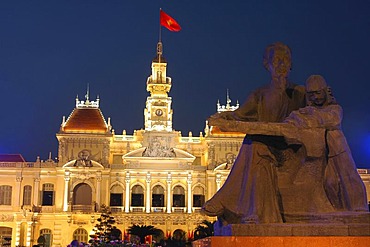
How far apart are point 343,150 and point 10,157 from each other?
1824 inches

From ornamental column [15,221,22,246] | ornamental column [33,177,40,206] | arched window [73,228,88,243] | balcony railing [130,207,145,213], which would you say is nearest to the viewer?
ornamental column [15,221,22,246]

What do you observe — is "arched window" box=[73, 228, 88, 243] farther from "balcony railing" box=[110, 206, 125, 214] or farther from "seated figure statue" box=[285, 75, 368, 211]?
"seated figure statue" box=[285, 75, 368, 211]

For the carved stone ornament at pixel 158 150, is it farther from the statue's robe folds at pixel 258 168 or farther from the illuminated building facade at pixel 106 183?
the statue's robe folds at pixel 258 168

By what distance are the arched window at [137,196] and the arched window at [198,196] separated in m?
4.59

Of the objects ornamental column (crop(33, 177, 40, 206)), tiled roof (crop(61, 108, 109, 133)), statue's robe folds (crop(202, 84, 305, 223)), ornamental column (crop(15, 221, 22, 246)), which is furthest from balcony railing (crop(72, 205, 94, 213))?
statue's robe folds (crop(202, 84, 305, 223))

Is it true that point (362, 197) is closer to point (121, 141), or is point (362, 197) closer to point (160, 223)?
point (160, 223)

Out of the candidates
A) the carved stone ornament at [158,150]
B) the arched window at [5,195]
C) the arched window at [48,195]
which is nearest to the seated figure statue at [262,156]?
the carved stone ornament at [158,150]

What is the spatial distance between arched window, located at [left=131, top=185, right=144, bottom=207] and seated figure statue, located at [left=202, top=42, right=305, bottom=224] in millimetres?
40342

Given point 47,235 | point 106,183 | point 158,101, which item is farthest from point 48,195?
point 158,101

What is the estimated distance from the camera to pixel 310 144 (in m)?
5.14

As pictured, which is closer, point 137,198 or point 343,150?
point 343,150

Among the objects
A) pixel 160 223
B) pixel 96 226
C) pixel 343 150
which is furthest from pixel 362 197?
pixel 160 223

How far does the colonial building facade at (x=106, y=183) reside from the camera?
43.6 metres

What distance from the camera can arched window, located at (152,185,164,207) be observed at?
45500 millimetres
